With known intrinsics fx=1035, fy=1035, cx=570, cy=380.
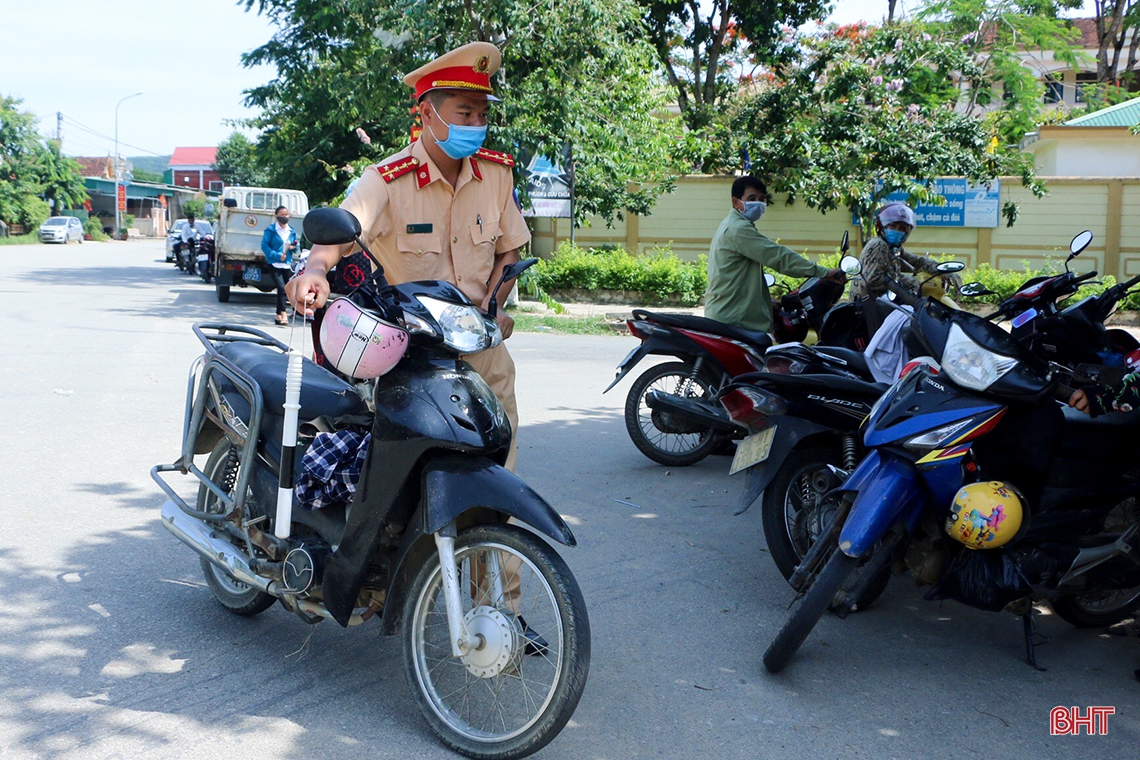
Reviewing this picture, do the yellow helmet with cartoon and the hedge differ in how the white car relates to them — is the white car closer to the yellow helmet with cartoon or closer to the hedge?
the hedge

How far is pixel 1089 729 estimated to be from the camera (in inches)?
129

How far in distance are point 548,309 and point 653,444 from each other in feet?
36.5

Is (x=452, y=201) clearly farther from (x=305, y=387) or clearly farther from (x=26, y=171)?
(x=26, y=171)

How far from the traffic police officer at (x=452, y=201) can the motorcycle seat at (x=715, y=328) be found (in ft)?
8.74

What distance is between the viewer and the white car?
5216cm

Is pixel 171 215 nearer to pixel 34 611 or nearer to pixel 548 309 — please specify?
pixel 548 309

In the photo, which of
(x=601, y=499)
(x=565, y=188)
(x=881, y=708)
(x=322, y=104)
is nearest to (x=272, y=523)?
(x=881, y=708)

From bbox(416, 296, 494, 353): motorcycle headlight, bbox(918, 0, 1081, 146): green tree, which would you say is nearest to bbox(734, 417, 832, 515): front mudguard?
bbox(416, 296, 494, 353): motorcycle headlight

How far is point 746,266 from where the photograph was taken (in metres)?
6.71

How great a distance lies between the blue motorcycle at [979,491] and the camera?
11.1 feet

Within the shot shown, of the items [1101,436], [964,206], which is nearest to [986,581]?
[1101,436]

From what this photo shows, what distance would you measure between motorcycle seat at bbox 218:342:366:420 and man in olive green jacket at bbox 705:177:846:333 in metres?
3.54

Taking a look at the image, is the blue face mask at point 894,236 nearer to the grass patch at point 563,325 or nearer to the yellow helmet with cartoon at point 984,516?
the yellow helmet with cartoon at point 984,516

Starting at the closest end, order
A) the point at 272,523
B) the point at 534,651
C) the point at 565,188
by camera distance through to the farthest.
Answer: the point at 534,651
the point at 272,523
the point at 565,188
